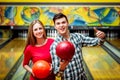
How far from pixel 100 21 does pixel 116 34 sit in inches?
33.1

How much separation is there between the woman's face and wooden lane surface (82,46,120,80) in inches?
92.1

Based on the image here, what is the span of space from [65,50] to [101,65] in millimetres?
3597

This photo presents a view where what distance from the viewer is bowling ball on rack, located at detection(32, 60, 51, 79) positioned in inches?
101

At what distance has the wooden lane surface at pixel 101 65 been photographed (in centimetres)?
508

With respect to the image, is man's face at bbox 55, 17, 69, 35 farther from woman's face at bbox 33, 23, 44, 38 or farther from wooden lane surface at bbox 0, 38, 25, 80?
wooden lane surface at bbox 0, 38, 25, 80

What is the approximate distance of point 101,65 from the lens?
579 centimetres

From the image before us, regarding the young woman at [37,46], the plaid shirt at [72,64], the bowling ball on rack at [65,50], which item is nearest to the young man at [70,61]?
the plaid shirt at [72,64]

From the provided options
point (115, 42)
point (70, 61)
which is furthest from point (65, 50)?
point (115, 42)

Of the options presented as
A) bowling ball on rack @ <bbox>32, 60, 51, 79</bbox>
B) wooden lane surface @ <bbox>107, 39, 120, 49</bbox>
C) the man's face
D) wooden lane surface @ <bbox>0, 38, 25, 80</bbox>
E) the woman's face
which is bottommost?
wooden lane surface @ <bbox>107, 39, 120, 49</bbox>

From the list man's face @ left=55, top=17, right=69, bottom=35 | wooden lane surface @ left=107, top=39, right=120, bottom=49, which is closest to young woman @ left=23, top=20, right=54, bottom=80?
man's face @ left=55, top=17, right=69, bottom=35

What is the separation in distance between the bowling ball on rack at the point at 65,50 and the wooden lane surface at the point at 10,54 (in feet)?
9.10

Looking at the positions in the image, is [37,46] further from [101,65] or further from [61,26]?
[101,65]

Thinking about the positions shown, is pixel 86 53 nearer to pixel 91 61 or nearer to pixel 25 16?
pixel 91 61

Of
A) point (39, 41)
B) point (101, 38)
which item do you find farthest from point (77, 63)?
point (39, 41)
